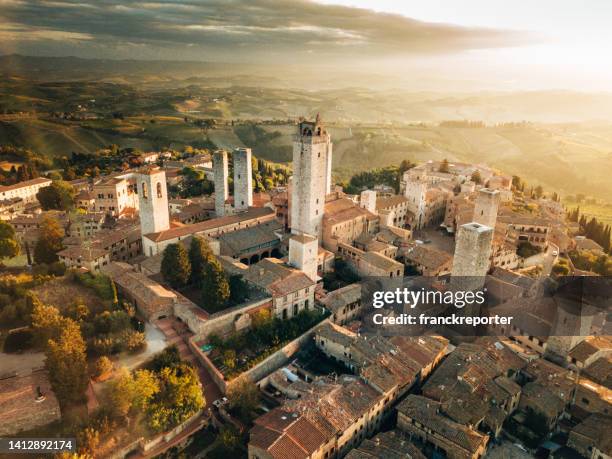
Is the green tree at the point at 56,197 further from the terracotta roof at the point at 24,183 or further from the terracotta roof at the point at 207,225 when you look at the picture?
the terracotta roof at the point at 207,225

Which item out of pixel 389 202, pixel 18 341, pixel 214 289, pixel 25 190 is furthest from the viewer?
pixel 25 190

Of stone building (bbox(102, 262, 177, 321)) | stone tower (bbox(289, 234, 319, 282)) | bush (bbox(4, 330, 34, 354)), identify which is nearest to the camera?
bush (bbox(4, 330, 34, 354))

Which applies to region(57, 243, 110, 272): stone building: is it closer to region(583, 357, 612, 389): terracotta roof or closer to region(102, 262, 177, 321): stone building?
region(102, 262, 177, 321): stone building

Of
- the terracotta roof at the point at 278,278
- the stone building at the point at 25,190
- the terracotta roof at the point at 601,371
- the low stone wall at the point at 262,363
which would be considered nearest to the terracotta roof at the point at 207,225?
the terracotta roof at the point at 278,278

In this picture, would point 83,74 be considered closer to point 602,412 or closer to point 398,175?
point 398,175

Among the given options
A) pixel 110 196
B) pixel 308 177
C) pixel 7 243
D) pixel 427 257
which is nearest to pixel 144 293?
pixel 7 243

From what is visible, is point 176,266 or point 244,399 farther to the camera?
point 176,266

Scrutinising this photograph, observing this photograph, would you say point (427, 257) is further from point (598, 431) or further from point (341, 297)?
point (598, 431)

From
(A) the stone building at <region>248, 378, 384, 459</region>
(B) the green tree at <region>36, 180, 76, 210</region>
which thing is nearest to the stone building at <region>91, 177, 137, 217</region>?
(B) the green tree at <region>36, 180, 76, 210</region>
